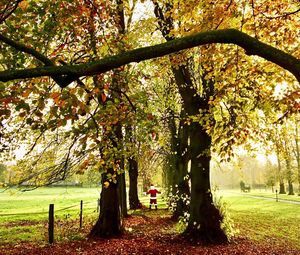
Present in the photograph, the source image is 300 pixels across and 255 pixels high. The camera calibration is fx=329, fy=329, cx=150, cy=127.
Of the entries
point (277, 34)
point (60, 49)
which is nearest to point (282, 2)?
point (277, 34)

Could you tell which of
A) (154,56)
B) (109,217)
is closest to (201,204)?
(109,217)

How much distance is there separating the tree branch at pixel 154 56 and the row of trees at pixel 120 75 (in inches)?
0.6

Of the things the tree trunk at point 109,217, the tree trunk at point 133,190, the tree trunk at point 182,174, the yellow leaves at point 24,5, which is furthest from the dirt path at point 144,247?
the tree trunk at point 133,190

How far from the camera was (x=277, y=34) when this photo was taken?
1044cm

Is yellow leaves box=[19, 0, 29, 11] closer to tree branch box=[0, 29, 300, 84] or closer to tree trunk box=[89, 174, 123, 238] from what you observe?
tree branch box=[0, 29, 300, 84]

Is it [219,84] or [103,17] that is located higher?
[103,17]

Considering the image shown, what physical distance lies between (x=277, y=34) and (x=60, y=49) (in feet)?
22.0

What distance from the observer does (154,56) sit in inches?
194

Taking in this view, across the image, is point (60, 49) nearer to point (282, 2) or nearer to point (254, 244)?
point (282, 2)

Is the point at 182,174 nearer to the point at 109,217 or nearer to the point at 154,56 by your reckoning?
the point at 109,217

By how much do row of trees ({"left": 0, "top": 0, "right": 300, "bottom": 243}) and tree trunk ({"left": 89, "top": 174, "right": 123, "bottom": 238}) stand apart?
0.04 meters

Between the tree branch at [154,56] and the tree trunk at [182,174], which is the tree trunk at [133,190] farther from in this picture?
the tree branch at [154,56]

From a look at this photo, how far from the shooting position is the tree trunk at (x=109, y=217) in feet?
44.4

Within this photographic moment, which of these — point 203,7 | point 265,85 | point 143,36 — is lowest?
point 265,85
